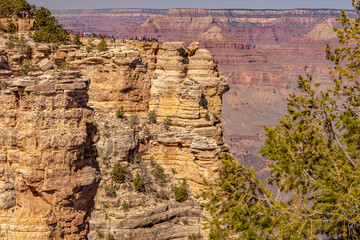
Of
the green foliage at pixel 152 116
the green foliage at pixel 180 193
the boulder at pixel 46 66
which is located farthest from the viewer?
the green foliage at pixel 152 116

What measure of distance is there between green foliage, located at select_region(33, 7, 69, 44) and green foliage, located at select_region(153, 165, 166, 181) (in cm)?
1369

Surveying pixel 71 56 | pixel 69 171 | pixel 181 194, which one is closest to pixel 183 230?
pixel 181 194

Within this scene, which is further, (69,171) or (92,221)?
(92,221)

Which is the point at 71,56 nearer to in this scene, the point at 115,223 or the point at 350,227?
the point at 115,223

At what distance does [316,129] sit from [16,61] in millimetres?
26760

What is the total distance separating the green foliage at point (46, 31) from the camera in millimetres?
41959

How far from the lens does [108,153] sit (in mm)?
36250

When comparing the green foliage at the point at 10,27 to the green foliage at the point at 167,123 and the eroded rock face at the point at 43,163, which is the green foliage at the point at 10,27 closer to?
the green foliage at the point at 167,123

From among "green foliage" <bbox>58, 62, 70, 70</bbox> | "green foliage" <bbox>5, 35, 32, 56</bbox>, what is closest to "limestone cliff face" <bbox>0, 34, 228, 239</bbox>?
"green foliage" <bbox>58, 62, 70, 70</bbox>

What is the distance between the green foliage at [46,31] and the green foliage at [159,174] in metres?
13.7

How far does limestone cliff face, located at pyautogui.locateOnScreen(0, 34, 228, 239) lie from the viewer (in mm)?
16688

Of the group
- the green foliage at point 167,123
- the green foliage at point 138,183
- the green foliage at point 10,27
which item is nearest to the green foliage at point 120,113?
the green foliage at point 167,123

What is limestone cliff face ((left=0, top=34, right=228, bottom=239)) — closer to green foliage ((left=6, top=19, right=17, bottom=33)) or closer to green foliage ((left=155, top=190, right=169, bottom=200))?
green foliage ((left=155, top=190, right=169, bottom=200))

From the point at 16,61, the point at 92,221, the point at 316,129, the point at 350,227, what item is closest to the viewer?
the point at 350,227
